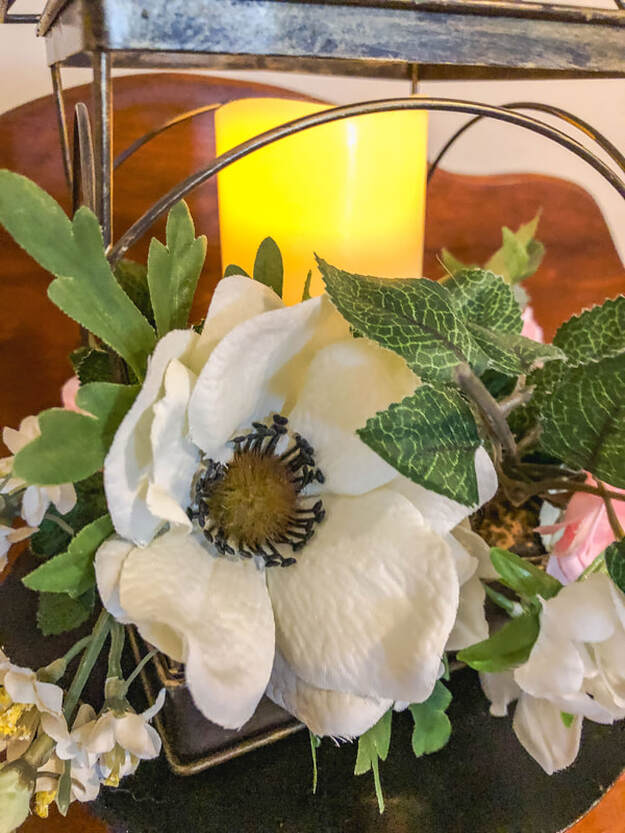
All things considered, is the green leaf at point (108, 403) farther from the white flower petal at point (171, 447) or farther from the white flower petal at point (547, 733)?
the white flower petal at point (547, 733)

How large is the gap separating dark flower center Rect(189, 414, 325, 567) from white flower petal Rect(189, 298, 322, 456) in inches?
0.6

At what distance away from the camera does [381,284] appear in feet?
0.71

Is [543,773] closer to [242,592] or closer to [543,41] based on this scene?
[242,592]

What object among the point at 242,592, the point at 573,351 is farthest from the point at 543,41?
the point at 242,592

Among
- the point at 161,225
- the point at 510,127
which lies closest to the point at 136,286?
the point at 161,225

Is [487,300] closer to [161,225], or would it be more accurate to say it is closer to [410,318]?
[410,318]

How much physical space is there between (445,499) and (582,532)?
107mm

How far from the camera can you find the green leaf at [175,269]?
22 centimetres

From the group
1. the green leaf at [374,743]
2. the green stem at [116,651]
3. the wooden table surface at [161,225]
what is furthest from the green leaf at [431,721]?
the wooden table surface at [161,225]

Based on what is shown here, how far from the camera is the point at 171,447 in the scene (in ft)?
0.67

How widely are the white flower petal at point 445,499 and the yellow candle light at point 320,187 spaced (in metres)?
0.19

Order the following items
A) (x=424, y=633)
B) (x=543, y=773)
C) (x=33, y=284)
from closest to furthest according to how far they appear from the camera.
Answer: (x=424, y=633)
(x=543, y=773)
(x=33, y=284)

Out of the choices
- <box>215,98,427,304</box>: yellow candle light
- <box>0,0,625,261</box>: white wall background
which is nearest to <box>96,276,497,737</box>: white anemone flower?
<box>215,98,427,304</box>: yellow candle light

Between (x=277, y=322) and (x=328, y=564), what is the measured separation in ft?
0.28
